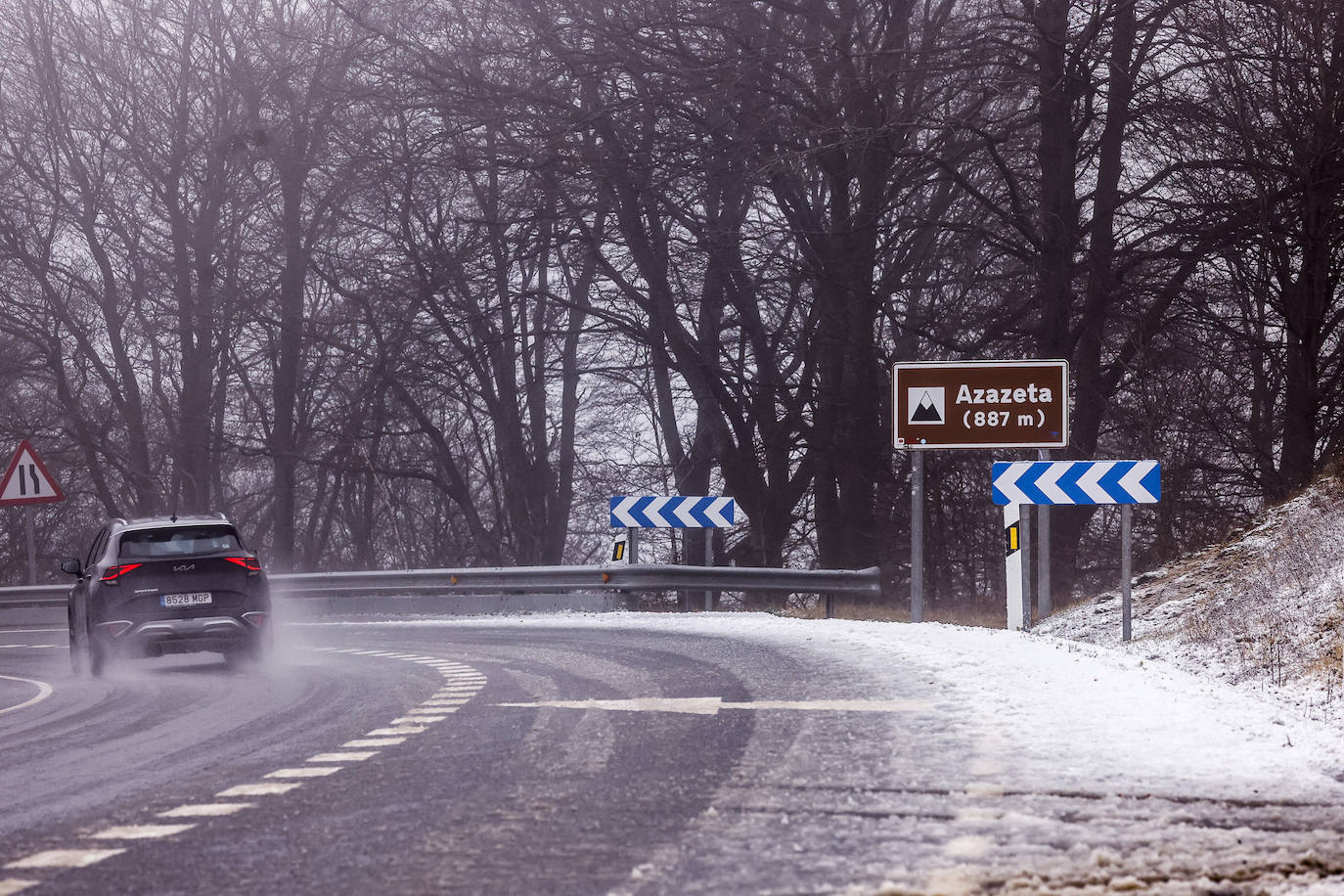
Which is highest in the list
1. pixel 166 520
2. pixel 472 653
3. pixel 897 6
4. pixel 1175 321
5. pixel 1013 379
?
pixel 897 6

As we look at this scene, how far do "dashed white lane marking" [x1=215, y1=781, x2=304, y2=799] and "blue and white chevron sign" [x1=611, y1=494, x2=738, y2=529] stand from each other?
14.7 metres

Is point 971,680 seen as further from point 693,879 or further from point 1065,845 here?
point 693,879

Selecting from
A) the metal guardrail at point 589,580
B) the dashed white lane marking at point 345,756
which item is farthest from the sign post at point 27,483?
the dashed white lane marking at point 345,756

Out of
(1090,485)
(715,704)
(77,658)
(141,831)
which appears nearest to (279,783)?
(141,831)

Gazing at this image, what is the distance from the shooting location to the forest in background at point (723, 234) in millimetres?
21656

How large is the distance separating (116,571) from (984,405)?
8.90 meters

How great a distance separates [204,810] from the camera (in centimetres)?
664

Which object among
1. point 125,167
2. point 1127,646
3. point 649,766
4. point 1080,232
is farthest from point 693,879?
point 125,167

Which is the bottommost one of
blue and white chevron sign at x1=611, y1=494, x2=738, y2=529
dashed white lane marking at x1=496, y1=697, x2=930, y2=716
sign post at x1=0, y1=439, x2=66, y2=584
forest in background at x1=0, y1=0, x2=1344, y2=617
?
dashed white lane marking at x1=496, y1=697, x2=930, y2=716

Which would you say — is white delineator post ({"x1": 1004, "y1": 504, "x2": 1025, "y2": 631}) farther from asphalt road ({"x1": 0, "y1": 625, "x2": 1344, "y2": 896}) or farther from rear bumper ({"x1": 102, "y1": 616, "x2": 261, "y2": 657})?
rear bumper ({"x1": 102, "y1": 616, "x2": 261, "y2": 657})

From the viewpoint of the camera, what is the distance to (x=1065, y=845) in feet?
18.2

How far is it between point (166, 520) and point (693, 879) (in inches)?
502

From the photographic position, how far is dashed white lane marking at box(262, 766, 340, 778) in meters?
7.57

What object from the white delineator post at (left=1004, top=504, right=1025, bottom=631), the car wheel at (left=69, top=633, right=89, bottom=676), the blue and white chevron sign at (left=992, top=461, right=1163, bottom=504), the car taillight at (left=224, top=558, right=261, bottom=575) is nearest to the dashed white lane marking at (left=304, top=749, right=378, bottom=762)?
the blue and white chevron sign at (left=992, top=461, right=1163, bottom=504)
